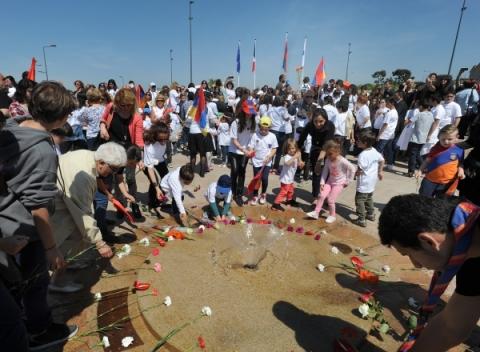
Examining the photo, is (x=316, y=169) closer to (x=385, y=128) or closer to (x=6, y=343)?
(x=385, y=128)

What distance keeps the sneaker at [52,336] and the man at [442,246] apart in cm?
274

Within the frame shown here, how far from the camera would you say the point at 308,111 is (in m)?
9.31

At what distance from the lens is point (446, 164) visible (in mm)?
4738

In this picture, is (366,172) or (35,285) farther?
(366,172)

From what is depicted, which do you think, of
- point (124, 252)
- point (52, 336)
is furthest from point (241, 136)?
point (52, 336)

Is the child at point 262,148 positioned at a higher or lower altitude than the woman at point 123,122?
lower

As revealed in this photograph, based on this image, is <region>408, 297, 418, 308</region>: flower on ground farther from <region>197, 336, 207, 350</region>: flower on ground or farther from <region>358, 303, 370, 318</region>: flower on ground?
<region>197, 336, 207, 350</region>: flower on ground

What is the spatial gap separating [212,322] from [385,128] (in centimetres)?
776

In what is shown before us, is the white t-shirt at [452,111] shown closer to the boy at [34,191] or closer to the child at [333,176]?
the child at [333,176]

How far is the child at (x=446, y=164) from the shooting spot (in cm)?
468

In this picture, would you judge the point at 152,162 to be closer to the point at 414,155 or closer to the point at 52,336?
the point at 52,336

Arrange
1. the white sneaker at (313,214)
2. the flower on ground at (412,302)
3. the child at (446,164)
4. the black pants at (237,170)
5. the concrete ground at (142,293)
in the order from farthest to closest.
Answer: the black pants at (237,170) → the white sneaker at (313,214) → the child at (446,164) → the flower on ground at (412,302) → the concrete ground at (142,293)

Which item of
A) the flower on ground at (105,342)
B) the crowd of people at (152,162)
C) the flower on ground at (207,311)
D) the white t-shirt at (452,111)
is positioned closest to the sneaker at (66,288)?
the crowd of people at (152,162)

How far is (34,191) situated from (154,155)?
360 cm
